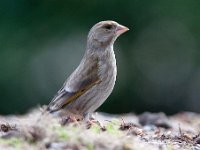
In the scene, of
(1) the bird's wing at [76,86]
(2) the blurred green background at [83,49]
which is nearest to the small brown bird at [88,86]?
(1) the bird's wing at [76,86]

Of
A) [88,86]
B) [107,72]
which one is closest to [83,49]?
[107,72]

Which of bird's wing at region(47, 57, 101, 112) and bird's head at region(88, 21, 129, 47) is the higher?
bird's head at region(88, 21, 129, 47)

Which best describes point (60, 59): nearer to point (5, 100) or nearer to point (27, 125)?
point (5, 100)

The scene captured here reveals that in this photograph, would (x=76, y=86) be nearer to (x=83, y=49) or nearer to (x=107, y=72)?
(x=107, y=72)

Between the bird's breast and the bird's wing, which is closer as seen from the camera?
the bird's wing

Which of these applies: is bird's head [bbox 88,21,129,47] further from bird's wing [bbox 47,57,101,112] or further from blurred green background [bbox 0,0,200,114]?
A: blurred green background [bbox 0,0,200,114]

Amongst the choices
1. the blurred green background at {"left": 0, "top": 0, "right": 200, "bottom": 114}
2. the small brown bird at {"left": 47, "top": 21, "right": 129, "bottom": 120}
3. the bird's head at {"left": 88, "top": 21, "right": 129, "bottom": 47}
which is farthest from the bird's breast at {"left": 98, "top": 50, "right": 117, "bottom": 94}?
the blurred green background at {"left": 0, "top": 0, "right": 200, "bottom": 114}
